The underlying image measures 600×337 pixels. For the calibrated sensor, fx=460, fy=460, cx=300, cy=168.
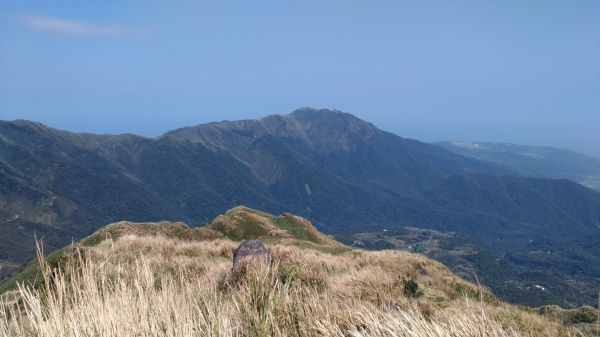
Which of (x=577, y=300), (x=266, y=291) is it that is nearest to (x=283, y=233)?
(x=266, y=291)

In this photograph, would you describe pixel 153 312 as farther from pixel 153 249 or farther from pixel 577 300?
pixel 577 300

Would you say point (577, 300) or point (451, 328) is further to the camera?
point (577, 300)

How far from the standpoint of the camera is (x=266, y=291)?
228 inches

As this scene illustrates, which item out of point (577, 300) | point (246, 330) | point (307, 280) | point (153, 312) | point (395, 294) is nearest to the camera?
point (246, 330)

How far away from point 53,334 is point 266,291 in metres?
2.37

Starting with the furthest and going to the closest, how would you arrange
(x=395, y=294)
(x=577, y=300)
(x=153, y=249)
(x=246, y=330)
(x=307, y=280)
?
(x=577, y=300)
(x=153, y=249)
(x=307, y=280)
(x=395, y=294)
(x=246, y=330)

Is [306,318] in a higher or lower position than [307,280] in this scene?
higher

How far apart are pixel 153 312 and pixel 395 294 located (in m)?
4.93

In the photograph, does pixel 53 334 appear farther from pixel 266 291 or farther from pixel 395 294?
pixel 395 294

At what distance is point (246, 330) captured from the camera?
517 centimetres

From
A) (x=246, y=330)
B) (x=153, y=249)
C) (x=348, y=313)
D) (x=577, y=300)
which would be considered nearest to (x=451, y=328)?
(x=348, y=313)

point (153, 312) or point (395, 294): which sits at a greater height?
point (153, 312)

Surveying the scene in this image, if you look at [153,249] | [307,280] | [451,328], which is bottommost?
[153,249]

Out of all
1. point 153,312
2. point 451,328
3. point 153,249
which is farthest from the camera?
point 153,249
